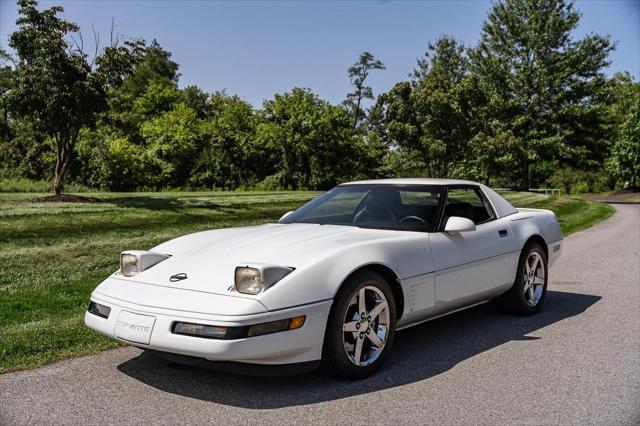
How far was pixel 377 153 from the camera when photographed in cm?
4100

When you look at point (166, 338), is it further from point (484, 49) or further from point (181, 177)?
point (484, 49)

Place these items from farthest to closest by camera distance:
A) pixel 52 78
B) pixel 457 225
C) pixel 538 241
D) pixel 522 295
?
pixel 52 78, pixel 538 241, pixel 522 295, pixel 457 225

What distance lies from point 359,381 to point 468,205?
7.36ft

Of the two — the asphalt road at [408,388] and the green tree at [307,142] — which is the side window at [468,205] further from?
the green tree at [307,142]

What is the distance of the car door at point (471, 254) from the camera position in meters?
4.57

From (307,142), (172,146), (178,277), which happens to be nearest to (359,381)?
(178,277)

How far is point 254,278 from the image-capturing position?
3508 millimetres

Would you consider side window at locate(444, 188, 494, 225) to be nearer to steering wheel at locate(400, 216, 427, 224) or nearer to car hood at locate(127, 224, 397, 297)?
steering wheel at locate(400, 216, 427, 224)

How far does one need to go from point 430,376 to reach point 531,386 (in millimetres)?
635

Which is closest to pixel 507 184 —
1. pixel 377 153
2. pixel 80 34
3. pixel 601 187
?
pixel 601 187

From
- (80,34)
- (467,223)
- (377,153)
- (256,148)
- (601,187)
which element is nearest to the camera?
(467,223)

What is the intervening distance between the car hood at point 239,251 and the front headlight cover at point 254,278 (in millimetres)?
62

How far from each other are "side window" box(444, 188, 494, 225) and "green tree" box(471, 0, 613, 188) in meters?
36.3

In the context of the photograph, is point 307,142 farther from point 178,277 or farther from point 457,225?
point 178,277
